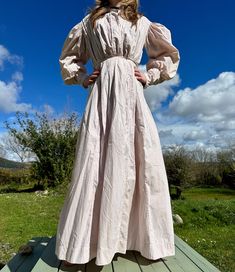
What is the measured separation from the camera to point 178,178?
12.9 metres

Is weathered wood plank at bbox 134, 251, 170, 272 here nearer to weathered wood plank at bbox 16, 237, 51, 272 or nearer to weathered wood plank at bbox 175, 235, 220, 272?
weathered wood plank at bbox 175, 235, 220, 272

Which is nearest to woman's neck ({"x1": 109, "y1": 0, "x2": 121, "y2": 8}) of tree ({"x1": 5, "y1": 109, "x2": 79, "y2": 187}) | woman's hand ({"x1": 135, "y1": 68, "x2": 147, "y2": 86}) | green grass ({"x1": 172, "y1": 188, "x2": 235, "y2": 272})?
woman's hand ({"x1": 135, "y1": 68, "x2": 147, "y2": 86})

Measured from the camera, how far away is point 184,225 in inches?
277

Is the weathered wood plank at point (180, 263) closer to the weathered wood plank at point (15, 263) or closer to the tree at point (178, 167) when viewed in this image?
the weathered wood plank at point (15, 263)

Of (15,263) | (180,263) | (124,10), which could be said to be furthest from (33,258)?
(124,10)

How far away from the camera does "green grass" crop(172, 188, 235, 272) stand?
4.56 meters

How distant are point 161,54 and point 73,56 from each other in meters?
0.62

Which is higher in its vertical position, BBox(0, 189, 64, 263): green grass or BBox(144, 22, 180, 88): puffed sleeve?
BBox(144, 22, 180, 88): puffed sleeve

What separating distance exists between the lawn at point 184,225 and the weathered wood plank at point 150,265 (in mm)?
2328

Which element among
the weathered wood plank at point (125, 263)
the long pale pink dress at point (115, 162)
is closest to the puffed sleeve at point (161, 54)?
the long pale pink dress at point (115, 162)

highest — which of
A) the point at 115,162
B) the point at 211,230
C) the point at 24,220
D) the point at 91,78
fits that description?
the point at 91,78

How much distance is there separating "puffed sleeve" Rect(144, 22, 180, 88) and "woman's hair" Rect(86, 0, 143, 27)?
16 cm

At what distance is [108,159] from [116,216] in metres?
0.32

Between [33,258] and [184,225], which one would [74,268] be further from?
[184,225]
